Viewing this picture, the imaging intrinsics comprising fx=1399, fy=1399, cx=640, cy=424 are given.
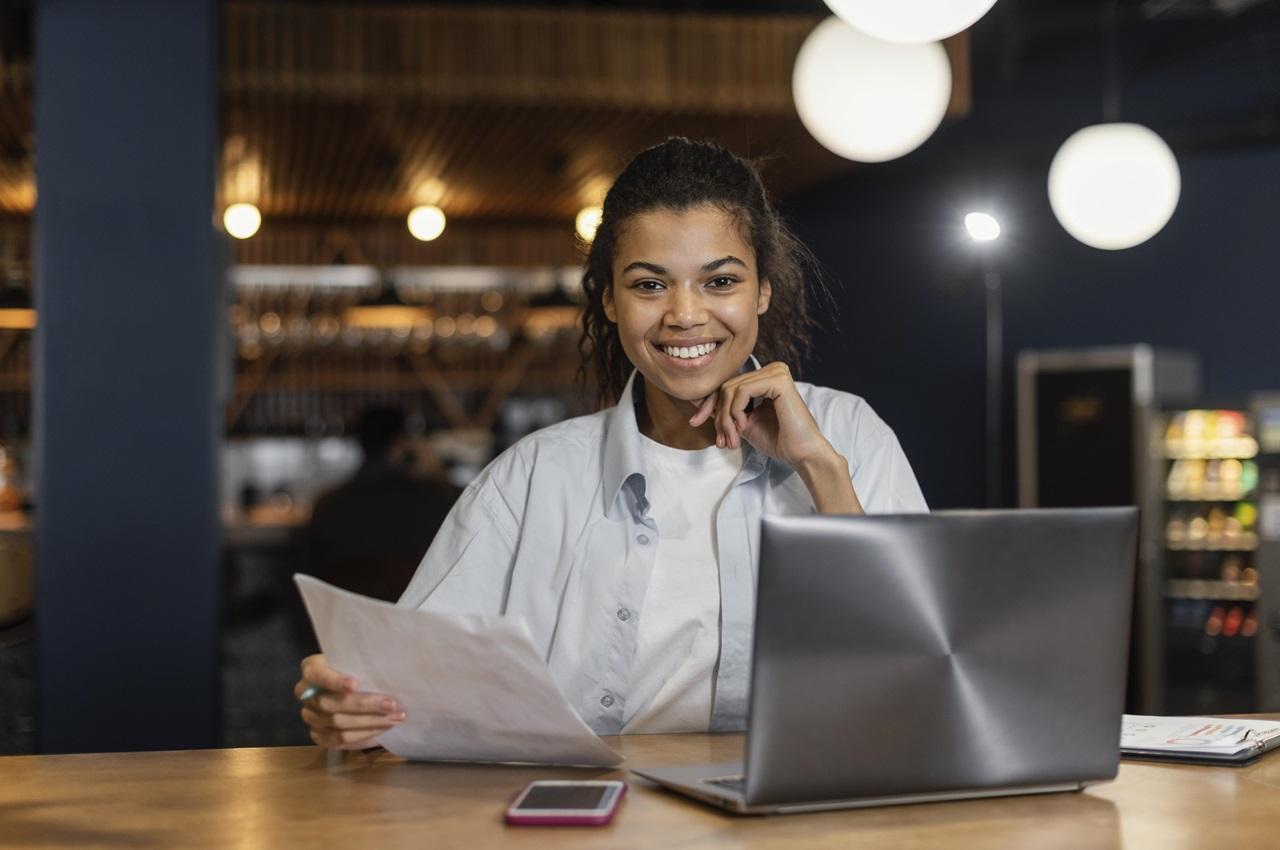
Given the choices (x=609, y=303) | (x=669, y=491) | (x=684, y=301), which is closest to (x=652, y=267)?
(x=684, y=301)

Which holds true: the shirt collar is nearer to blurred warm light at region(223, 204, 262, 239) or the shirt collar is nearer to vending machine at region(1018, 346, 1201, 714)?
vending machine at region(1018, 346, 1201, 714)

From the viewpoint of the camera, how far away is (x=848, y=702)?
128cm

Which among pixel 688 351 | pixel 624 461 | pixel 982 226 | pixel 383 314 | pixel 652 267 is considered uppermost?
pixel 383 314

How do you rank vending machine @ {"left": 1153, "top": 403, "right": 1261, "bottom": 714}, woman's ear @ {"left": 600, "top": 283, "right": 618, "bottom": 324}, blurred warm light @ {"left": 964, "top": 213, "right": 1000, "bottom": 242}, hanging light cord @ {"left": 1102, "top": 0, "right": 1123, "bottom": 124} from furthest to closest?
hanging light cord @ {"left": 1102, "top": 0, "right": 1123, "bottom": 124}
vending machine @ {"left": 1153, "top": 403, "right": 1261, "bottom": 714}
blurred warm light @ {"left": 964, "top": 213, "right": 1000, "bottom": 242}
woman's ear @ {"left": 600, "top": 283, "right": 618, "bottom": 324}

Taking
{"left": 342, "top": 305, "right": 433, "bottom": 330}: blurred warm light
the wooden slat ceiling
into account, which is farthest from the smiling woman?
{"left": 342, "top": 305, "right": 433, "bottom": 330}: blurred warm light

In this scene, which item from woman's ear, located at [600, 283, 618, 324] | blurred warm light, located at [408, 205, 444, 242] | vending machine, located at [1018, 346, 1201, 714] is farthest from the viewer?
blurred warm light, located at [408, 205, 444, 242]

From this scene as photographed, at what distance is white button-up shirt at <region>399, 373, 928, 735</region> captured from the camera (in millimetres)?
2027

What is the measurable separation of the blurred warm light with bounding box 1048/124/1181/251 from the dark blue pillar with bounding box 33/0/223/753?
2.67 metres

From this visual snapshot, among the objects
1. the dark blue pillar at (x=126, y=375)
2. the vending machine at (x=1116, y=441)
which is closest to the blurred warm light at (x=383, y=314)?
the vending machine at (x=1116, y=441)

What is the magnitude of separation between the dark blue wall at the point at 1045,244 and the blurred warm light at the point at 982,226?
17.3 ft

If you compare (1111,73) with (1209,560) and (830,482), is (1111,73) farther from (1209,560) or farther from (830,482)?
(830,482)

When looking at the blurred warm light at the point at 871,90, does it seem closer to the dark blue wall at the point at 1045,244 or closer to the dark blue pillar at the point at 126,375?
the dark blue pillar at the point at 126,375

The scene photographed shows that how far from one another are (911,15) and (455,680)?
3.04 ft

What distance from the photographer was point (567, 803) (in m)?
1.35
